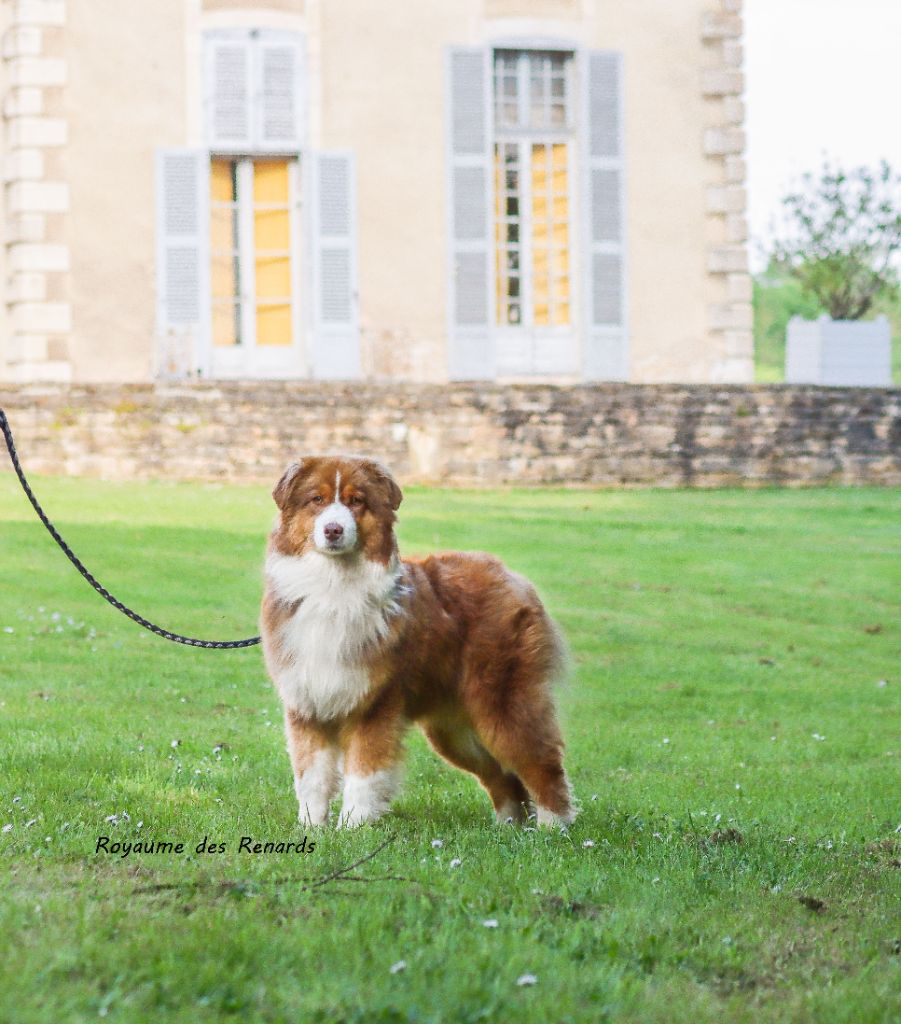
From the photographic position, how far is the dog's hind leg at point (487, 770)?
567 centimetres

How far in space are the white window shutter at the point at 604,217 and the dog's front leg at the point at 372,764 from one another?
14.3 metres

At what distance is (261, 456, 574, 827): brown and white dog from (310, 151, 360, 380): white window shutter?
43.9ft

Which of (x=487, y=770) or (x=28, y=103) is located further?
(x=28, y=103)

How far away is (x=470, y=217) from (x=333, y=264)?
177cm

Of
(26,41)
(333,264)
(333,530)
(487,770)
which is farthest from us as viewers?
(333,264)

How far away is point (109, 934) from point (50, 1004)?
1.60 feet

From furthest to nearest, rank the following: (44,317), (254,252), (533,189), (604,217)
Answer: (533,189) → (604,217) → (254,252) → (44,317)

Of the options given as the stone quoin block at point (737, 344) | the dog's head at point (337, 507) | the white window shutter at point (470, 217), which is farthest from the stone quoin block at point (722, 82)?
the dog's head at point (337, 507)

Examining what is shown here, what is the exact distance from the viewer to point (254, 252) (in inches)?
745

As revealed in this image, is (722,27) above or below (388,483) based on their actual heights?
above

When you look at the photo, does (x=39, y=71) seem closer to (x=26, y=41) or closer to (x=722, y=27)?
(x=26, y=41)

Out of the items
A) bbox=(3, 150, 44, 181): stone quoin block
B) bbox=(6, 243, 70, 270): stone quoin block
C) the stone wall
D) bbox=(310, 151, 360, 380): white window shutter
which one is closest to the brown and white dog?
the stone wall

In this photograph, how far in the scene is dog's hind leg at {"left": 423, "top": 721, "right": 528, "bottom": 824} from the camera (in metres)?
5.67

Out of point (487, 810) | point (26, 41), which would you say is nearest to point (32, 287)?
point (26, 41)
